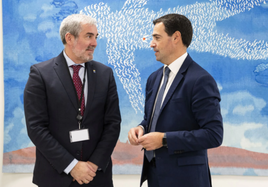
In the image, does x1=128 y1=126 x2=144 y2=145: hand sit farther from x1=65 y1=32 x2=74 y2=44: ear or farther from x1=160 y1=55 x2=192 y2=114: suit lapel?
x1=65 y1=32 x2=74 y2=44: ear

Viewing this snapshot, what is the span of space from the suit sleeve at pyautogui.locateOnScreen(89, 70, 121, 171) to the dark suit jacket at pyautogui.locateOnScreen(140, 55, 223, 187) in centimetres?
36

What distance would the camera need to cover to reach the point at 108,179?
1845 millimetres

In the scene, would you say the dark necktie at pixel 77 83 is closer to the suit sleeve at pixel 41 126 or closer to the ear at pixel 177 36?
the suit sleeve at pixel 41 126

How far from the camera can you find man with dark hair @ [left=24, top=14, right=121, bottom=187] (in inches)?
65.5

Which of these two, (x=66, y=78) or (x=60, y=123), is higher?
(x=66, y=78)

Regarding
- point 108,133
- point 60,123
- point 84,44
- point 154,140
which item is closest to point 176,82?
point 154,140

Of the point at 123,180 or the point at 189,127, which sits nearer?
the point at 189,127

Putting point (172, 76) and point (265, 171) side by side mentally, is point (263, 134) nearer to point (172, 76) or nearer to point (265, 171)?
point (265, 171)

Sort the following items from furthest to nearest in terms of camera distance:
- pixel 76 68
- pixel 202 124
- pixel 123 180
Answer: pixel 123 180 → pixel 76 68 → pixel 202 124

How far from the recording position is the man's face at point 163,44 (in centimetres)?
178

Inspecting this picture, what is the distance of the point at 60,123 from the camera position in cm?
171

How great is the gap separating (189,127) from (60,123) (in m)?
0.89

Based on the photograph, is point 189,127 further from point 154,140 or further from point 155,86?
point 155,86

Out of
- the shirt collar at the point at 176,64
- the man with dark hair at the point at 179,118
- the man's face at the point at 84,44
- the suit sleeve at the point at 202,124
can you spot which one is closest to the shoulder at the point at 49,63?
the man's face at the point at 84,44
